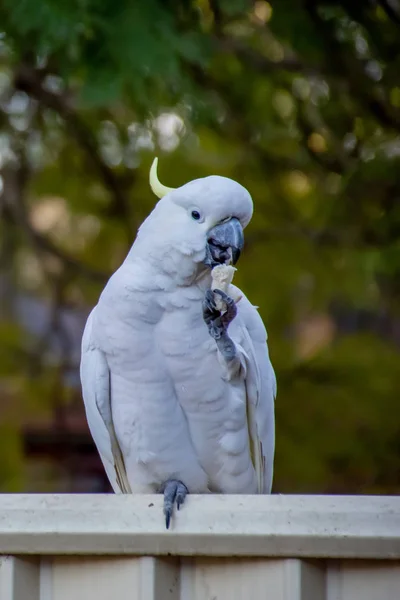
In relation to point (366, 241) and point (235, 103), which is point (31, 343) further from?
point (366, 241)

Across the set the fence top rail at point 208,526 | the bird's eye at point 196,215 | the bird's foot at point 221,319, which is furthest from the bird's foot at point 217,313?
the fence top rail at point 208,526

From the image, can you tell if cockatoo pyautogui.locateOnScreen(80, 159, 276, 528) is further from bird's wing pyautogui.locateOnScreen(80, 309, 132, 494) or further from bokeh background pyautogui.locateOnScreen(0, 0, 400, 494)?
bokeh background pyautogui.locateOnScreen(0, 0, 400, 494)

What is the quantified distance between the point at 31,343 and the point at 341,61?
237 centimetres

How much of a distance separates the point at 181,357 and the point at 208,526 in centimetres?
65

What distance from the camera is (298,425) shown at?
Result: 3.90 metres

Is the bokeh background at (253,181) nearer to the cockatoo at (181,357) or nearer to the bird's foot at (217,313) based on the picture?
the cockatoo at (181,357)

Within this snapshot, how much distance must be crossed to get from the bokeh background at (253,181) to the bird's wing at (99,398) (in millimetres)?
682

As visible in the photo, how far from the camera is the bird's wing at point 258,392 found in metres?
2.18

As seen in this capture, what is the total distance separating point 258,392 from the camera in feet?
7.24

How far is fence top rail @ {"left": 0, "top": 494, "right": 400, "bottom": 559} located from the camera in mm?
1403

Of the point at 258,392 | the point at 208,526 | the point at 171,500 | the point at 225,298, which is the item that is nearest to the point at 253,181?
the point at 258,392

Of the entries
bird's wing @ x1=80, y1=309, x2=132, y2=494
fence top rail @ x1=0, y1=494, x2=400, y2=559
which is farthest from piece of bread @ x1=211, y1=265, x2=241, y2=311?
fence top rail @ x1=0, y1=494, x2=400, y2=559

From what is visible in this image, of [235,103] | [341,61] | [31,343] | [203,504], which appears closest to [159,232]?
[203,504]

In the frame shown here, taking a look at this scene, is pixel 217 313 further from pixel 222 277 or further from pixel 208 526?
pixel 208 526
